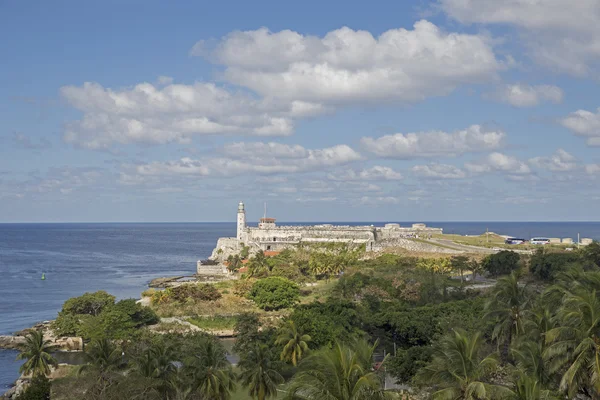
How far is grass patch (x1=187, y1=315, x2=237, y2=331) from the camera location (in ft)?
189

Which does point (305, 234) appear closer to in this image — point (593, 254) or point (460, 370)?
point (593, 254)

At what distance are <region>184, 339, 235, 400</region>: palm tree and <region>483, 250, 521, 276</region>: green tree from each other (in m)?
57.5

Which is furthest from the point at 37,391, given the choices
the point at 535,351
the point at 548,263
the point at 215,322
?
the point at 548,263

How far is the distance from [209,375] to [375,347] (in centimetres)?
772

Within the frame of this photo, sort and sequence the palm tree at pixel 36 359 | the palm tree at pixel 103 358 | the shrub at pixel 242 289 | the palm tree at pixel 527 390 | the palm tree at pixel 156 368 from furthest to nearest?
the shrub at pixel 242 289 < the palm tree at pixel 36 359 < the palm tree at pixel 103 358 < the palm tree at pixel 156 368 < the palm tree at pixel 527 390

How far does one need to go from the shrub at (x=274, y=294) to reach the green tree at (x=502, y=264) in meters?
27.5

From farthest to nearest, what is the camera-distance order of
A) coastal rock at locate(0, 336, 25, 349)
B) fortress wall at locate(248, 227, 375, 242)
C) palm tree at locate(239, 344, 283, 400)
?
fortress wall at locate(248, 227, 375, 242)
coastal rock at locate(0, 336, 25, 349)
palm tree at locate(239, 344, 283, 400)

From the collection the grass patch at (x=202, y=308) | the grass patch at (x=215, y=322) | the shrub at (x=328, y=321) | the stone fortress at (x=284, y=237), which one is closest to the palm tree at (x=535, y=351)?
the shrub at (x=328, y=321)

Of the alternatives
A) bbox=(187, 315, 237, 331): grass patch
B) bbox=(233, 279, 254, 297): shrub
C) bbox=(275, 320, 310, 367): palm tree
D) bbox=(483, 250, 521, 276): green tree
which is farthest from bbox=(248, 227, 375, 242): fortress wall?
bbox=(275, 320, 310, 367): palm tree

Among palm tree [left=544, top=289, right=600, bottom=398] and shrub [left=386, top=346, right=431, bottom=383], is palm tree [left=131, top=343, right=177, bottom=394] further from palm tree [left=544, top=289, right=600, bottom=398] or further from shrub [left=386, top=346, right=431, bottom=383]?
palm tree [left=544, top=289, right=600, bottom=398]

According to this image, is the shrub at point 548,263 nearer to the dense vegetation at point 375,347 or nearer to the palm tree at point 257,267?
the dense vegetation at point 375,347

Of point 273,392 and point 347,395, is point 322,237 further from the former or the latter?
point 347,395

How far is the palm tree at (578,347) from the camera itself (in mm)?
21250

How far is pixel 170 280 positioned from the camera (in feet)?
324
